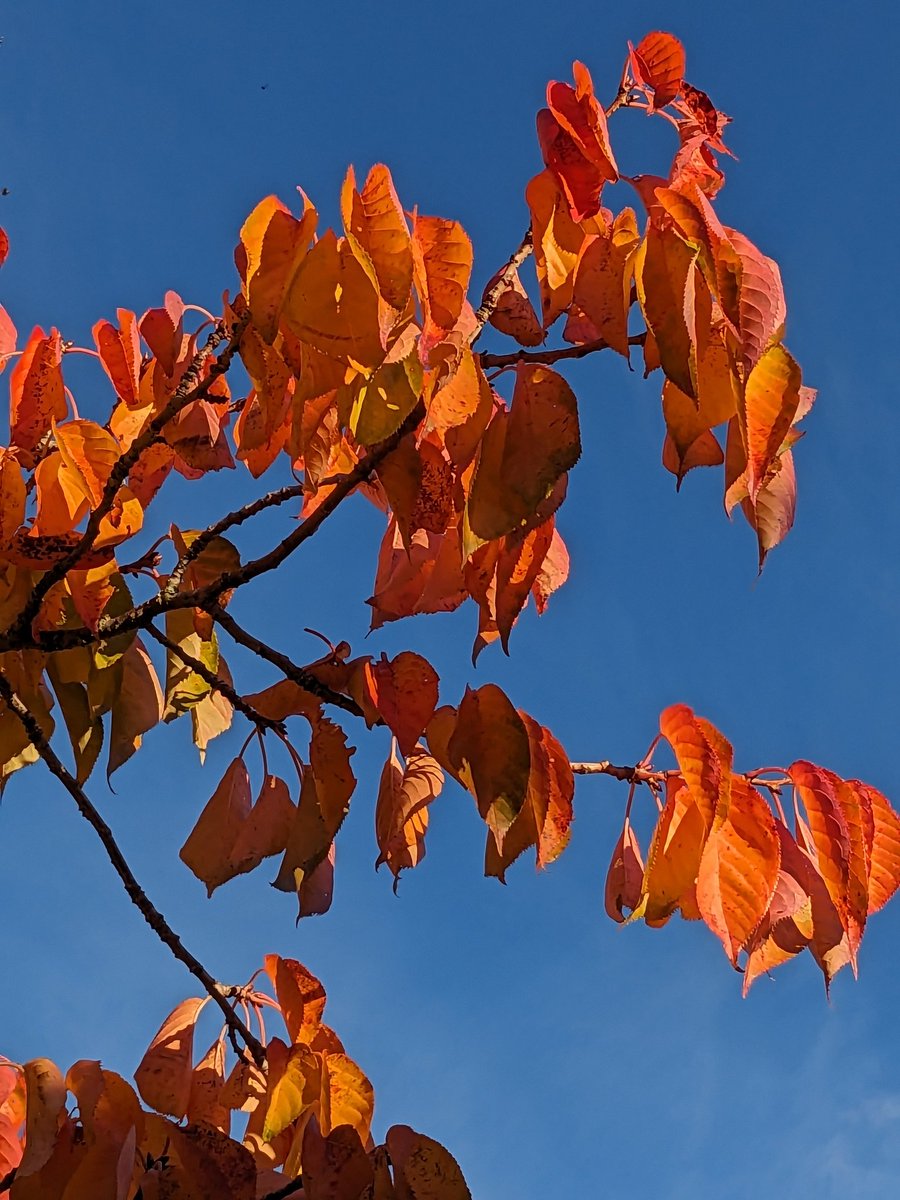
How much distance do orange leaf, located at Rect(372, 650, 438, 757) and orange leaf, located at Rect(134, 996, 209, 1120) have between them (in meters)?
0.61

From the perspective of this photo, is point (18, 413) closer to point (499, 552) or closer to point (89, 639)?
point (89, 639)

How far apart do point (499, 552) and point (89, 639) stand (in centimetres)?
70

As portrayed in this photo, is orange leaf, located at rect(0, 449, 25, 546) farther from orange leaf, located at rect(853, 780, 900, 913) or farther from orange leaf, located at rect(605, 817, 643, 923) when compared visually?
orange leaf, located at rect(853, 780, 900, 913)

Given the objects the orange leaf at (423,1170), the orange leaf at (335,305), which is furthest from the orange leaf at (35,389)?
the orange leaf at (423,1170)

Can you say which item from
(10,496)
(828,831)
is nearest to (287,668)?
(10,496)

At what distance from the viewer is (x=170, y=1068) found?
1.97m

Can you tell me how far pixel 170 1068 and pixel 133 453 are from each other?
0.94 meters

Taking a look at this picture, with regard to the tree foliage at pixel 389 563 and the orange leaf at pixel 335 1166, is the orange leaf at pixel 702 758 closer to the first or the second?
the tree foliage at pixel 389 563

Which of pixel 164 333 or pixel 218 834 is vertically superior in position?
pixel 164 333

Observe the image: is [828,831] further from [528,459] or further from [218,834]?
[218,834]

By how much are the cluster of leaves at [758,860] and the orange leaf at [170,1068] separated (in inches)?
27.3

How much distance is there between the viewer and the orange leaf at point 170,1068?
1.94m

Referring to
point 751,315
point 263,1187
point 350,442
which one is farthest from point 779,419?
point 263,1187

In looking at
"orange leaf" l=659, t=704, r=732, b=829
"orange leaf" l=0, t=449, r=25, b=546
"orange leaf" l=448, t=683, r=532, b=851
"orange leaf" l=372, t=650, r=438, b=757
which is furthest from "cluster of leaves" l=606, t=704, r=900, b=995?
"orange leaf" l=0, t=449, r=25, b=546
